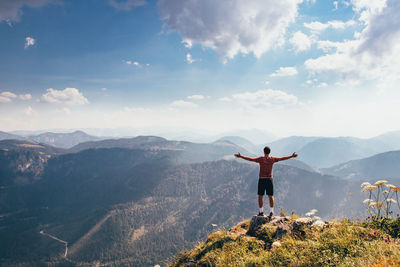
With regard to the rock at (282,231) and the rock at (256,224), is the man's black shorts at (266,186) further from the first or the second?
the rock at (282,231)

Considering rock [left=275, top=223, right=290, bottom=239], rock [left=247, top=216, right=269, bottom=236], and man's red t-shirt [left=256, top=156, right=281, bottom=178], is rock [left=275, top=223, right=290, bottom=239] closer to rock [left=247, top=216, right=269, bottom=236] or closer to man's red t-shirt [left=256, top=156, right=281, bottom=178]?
rock [left=247, top=216, right=269, bottom=236]

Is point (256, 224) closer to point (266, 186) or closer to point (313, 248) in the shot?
point (266, 186)

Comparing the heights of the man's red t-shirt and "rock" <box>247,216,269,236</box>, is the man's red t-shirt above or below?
above

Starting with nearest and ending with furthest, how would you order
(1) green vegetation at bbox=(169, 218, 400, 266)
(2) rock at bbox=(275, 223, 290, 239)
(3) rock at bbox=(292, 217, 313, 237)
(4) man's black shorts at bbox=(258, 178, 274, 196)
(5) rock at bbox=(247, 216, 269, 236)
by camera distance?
(1) green vegetation at bbox=(169, 218, 400, 266) → (3) rock at bbox=(292, 217, 313, 237) → (2) rock at bbox=(275, 223, 290, 239) → (5) rock at bbox=(247, 216, 269, 236) → (4) man's black shorts at bbox=(258, 178, 274, 196)

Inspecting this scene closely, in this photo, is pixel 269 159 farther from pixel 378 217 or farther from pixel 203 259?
pixel 203 259

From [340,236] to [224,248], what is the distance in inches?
199

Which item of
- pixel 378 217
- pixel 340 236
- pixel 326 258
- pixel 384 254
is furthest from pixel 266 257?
pixel 378 217

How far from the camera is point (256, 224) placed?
38.0 feet

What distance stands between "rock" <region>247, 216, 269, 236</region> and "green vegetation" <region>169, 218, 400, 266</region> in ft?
2.08

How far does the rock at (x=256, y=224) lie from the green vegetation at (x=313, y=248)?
0.64 metres

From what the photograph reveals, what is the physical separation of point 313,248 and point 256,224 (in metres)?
4.69

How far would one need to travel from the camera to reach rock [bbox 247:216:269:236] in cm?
1121

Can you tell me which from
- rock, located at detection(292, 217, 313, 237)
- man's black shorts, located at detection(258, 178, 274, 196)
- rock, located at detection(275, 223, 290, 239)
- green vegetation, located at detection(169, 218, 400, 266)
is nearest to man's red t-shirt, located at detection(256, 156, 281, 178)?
man's black shorts, located at detection(258, 178, 274, 196)

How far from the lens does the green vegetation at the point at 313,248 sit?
19.0 feet
